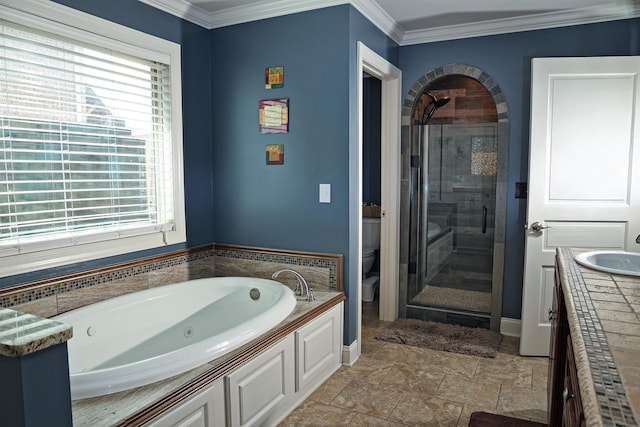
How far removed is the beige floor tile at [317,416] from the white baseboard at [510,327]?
1.76 meters

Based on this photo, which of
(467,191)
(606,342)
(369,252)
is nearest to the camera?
(606,342)

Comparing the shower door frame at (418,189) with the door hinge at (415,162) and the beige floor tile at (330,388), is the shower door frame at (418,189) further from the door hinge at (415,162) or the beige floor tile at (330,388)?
the beige floor tile at (330,388)

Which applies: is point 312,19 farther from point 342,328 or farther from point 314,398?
point 314,398

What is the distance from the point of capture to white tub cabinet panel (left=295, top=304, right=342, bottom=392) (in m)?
2.63

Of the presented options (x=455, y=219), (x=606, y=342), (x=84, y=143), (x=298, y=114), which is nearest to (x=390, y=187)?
(x=455, y=219)

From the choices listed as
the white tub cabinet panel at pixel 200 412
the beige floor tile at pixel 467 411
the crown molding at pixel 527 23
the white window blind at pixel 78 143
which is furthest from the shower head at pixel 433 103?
the white tub cabinet panel at pixel 200 412

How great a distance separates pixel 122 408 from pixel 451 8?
3.09 m

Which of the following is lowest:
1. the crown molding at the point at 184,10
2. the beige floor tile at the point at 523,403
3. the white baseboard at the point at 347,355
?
the beige floor tile at the point at 523,403

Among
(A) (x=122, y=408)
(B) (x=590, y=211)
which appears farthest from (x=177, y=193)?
(B) (x=590, y=211)

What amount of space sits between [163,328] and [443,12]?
2.82 m

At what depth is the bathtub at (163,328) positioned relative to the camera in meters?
1.77

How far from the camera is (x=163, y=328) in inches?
112

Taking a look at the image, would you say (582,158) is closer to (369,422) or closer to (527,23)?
(527,23)

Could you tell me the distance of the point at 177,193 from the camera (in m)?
3.21
